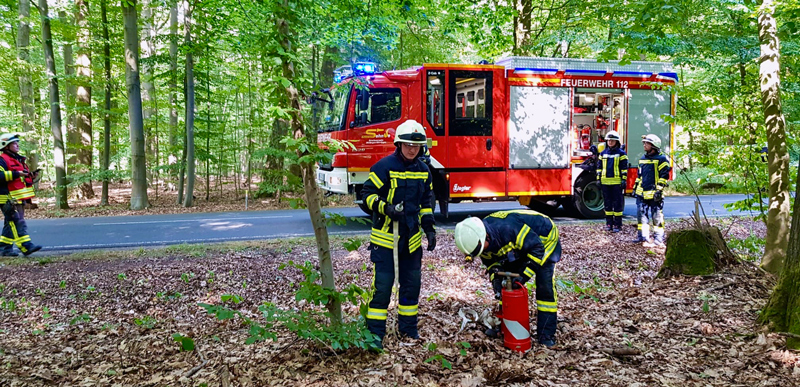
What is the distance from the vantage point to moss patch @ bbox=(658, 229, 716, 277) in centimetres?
564

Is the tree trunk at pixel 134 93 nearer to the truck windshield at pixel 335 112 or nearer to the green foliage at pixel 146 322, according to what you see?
the truck windshield at pixel 335 112

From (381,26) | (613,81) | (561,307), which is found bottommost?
(561,307)

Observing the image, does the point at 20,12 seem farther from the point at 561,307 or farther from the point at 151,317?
the point at 561,307

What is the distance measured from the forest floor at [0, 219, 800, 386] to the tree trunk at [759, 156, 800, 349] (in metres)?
0.12

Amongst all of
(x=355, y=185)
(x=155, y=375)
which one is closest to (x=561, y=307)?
(x=155, y=375)

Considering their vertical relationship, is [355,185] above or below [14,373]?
above

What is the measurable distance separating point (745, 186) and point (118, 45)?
1575 cm

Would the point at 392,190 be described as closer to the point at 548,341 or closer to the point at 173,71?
the point at 548,341

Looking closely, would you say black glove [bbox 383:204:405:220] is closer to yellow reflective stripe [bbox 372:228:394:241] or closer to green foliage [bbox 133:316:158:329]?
yellow reflective stripe [bbox 372:228:394:241]

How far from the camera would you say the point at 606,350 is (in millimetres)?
3879

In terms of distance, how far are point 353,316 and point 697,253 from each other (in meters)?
4.06

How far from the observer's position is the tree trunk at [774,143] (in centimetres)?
514

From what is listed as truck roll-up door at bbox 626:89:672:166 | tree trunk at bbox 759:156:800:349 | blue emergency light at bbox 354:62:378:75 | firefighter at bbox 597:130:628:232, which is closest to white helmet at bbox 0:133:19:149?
blue emergency light at bbox 354:62:378:75

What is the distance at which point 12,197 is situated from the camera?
734cm
